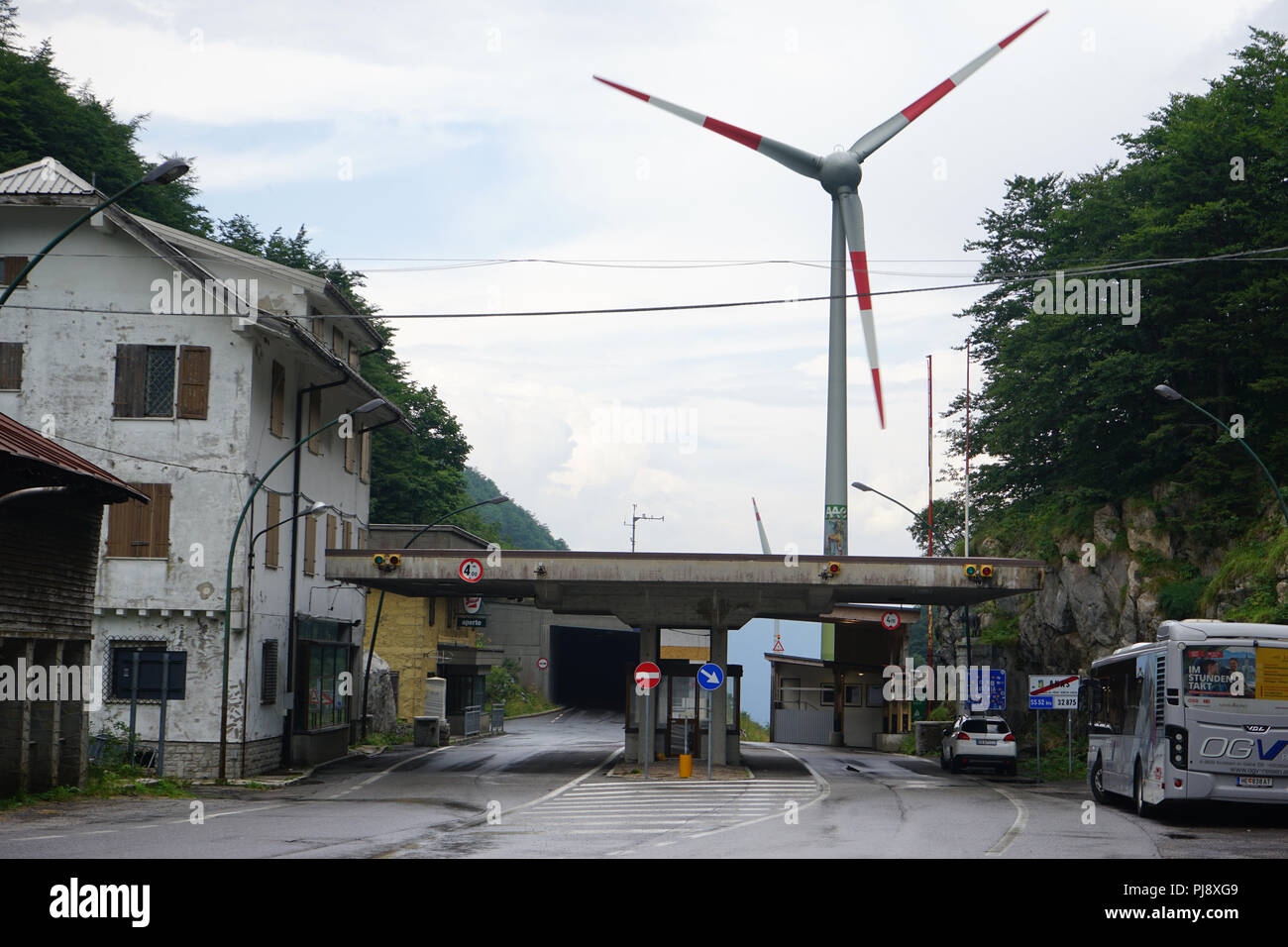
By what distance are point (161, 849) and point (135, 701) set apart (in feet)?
54.8

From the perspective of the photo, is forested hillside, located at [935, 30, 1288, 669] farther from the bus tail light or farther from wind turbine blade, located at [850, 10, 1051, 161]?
the bus tail light

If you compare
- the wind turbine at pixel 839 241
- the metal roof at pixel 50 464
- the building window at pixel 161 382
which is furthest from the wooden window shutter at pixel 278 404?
Answer: the wind turbine at pixel 839 241

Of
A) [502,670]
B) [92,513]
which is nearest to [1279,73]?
[92,513]

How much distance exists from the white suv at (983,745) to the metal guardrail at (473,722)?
23.7 metres

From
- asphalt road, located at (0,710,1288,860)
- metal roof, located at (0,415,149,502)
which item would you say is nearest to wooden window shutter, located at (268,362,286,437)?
metal roof, located at (0,415,149,502)

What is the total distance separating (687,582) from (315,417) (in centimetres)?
1201

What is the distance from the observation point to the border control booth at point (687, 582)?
1342 inches

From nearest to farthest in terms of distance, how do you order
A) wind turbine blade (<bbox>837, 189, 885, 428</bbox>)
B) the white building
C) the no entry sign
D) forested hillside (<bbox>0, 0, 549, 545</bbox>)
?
the no entry sign, the white building, wind turbine blade (<bbox>837, 189, 885, 428</bbox>), forested hillside (<bbox>0, 0, 549, 545</bbox>)

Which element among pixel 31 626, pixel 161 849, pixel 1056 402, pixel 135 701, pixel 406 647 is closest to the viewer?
pixel 161 849

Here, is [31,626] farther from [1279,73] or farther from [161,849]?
[1279,73]

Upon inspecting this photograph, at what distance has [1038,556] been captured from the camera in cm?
4775

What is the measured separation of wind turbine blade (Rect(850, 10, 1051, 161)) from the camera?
36.2 metres

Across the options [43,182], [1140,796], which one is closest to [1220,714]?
[1140,796]

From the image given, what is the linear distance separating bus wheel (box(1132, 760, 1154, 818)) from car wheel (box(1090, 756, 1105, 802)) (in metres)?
2.71
